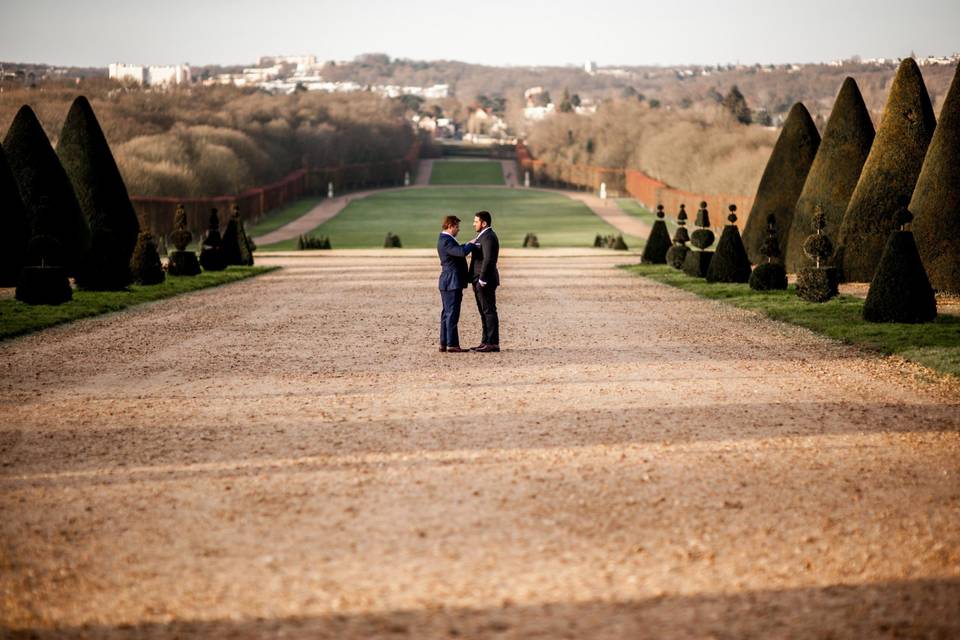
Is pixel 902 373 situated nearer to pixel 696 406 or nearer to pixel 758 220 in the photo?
pixel 696 406

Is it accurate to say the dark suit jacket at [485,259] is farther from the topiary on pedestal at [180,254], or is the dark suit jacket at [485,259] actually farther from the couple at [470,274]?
the topiary on pedestal at [180,254]

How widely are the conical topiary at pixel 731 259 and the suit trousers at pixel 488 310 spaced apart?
13.8 m

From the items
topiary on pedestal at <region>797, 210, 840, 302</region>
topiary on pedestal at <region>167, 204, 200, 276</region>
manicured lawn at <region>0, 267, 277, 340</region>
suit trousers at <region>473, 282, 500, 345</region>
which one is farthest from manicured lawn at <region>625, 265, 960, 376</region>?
topiary on pedestal at <region>167, 204, 200, 276</region>

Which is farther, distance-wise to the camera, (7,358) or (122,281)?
(122,281)

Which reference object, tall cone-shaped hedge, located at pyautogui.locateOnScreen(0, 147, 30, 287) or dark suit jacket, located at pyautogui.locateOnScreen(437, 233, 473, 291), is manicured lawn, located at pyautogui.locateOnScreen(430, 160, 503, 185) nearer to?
tall cone-shaped hedge, located at pyautogui.locateOnScreen(0, 147, 30, 287)

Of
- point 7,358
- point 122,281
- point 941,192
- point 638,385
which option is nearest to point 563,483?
point 638,385

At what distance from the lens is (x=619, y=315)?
23.1 meters

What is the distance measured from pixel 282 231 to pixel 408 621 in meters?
67.3

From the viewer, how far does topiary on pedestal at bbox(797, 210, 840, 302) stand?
2384cm

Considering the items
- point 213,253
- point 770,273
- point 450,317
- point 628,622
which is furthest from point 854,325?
point 213,253

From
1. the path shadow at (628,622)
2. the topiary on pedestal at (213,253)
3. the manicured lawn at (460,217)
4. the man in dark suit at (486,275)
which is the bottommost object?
the manicured lawn at (460,217)

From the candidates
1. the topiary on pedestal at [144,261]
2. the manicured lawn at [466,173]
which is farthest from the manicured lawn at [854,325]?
the manicured lawn at [466,173]

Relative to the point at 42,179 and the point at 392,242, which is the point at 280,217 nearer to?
the point at 392,242

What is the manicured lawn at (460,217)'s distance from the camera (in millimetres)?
66938
